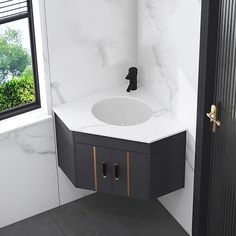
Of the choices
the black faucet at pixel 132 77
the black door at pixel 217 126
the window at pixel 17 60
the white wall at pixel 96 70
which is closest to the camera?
the black door at pixel 217 126

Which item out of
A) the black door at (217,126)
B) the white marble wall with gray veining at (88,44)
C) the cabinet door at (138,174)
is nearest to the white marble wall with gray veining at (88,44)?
the white marble wall with gray veining at (88,44)

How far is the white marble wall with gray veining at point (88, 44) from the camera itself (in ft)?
12.7

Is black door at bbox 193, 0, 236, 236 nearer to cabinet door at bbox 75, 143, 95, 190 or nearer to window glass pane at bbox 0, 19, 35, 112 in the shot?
cabinet door at bbox 75, 143, 95, 190

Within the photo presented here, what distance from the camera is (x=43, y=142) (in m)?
4.13

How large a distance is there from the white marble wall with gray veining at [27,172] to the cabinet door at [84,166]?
1.00ft

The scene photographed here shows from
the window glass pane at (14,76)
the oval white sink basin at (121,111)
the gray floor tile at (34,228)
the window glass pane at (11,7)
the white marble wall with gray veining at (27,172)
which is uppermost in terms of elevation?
the window glass pane at (11,7)

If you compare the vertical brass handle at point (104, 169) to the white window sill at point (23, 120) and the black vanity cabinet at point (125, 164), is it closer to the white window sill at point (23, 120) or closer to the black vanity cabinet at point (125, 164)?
the black vanity cabinet at point (125, 164)

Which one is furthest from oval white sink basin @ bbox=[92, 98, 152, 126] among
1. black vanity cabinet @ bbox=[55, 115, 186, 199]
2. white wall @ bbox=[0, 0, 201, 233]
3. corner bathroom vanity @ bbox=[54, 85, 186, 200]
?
black vanity cabinet @ bbox=[55, 115, 186, 199]

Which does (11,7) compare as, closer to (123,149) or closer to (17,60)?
(17,60)

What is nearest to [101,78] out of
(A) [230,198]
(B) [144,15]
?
(B) [144,15]

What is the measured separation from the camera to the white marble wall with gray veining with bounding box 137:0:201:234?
3.54 m

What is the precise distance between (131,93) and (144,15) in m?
0.52

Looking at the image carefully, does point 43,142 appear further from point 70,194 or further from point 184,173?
point 184,173

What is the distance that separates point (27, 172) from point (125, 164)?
0.71 metres
